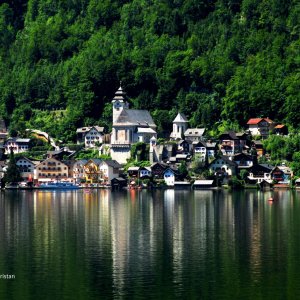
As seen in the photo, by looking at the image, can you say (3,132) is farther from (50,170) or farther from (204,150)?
(204,150)

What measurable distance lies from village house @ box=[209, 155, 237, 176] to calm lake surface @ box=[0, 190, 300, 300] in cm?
2506

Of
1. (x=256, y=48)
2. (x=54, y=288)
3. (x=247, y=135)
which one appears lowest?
(x=54, y=288)

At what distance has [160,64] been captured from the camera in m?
130

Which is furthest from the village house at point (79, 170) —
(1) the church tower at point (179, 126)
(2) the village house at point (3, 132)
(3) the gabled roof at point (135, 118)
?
(2) the village house at point (3, 132)

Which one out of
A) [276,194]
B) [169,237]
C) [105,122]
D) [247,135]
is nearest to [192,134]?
[247,135]

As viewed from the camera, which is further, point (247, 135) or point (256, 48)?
point (256, 48)

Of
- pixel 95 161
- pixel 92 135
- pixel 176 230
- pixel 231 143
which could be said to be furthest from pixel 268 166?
pixel 176 230

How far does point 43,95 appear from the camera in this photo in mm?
132250

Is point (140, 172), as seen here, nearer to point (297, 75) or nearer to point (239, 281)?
point (297, 75)

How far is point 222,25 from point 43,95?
24.1 meters

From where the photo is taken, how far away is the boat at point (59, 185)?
4119 inches

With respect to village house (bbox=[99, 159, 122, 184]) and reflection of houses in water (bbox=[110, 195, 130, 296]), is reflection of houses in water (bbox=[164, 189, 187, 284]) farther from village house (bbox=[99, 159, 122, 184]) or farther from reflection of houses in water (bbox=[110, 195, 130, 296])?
village house (bbox=[99, 159, 122, 184])

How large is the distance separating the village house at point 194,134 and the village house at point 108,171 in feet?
29.6

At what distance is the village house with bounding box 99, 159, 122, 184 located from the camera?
105938 mm
